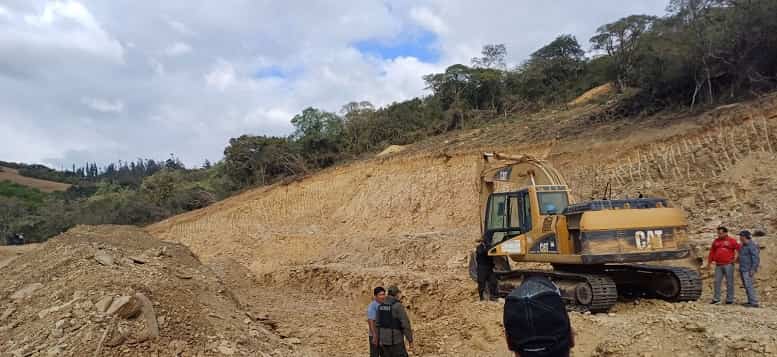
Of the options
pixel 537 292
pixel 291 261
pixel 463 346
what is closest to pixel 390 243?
pixel 291 261

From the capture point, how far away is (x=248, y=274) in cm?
1841

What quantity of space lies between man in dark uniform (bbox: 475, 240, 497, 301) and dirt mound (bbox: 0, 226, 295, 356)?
328 centimetres

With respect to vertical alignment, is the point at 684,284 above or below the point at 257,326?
above

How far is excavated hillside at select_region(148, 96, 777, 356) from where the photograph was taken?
23.2 ft

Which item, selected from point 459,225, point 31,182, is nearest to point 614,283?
point 459,225

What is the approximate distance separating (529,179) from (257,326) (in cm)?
519

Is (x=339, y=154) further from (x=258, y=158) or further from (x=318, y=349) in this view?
(x=318, y=349)

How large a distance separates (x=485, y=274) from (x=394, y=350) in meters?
3.79

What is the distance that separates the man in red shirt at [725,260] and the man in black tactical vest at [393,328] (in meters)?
4.82

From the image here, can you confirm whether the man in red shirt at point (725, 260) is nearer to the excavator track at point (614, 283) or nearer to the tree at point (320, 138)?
the excavator track at point (614, 283)

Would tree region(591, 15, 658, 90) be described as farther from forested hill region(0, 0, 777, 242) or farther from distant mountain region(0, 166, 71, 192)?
distant mountain region(0, 166, 71, 192)

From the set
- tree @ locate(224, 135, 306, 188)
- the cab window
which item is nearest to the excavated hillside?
the cab window

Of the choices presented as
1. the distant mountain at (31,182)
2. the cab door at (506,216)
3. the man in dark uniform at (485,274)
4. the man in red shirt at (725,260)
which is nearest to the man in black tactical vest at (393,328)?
the cab door at (506,216)

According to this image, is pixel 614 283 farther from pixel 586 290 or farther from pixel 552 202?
pixel 552 202
